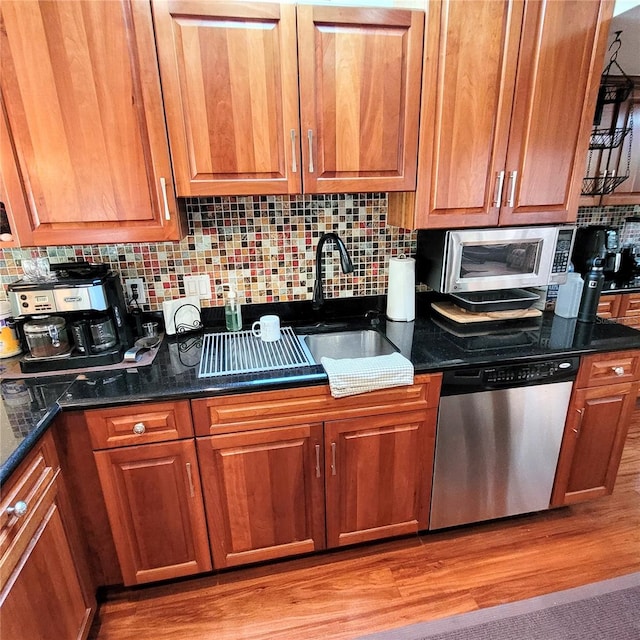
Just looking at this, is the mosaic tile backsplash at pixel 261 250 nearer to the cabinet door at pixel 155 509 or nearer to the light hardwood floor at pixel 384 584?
the cabinet door at pixel 155 509

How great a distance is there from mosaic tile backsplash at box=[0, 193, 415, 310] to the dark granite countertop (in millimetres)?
119

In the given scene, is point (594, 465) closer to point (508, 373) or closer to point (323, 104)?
point (508, 373)

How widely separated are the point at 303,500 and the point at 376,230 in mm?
1247

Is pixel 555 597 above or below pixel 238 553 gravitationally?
below

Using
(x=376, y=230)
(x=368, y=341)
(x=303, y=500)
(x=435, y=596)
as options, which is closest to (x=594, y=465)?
(x=435, y=596)

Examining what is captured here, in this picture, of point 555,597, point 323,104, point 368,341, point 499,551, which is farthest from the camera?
point 368,341

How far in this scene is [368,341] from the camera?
6.16 ft

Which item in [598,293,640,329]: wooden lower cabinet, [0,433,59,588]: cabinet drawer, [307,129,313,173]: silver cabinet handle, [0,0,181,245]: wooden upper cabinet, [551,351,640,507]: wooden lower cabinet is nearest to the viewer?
[0,433,59,588]: cabinet drawer

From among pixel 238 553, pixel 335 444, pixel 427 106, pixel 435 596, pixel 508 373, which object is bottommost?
pixel 435 596

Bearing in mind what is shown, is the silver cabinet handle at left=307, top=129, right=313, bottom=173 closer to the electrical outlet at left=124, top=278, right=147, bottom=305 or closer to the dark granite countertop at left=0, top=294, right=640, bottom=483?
the dark granite countertop at left=0, top=294, right=640, bottom=483

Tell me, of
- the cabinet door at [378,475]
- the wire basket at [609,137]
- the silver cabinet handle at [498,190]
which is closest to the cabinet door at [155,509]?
the cabinet door at [378,475]

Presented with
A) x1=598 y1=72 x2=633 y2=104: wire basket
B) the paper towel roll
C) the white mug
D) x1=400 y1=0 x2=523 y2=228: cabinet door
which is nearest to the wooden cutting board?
the paper towel roll

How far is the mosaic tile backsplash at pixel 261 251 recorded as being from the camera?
5.67 ft

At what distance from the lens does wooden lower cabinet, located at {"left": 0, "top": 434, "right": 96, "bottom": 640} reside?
93 centimetres
